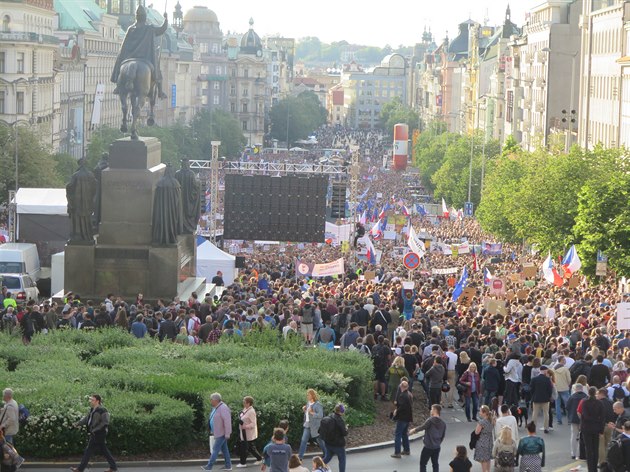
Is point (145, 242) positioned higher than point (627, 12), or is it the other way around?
point (627, 12)

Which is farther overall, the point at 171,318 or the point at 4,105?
the point at 4,105

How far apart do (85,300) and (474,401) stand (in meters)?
10.9

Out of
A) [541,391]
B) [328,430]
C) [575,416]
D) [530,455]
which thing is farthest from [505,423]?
[541,391]

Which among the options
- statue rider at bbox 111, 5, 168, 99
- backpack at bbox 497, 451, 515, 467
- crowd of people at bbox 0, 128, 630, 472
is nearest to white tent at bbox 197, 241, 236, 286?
crowd of people at bbox 0, 128, 630, 472

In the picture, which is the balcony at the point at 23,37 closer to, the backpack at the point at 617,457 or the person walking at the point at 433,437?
the person walking at the point at 433,437

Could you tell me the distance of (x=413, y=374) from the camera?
3259 centimetres

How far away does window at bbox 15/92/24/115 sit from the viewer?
10356cm

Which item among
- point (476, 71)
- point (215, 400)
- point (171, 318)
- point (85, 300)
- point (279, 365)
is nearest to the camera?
point (215, 400)

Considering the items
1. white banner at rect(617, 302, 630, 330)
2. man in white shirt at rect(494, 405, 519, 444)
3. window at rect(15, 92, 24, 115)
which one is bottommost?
man in white shirt at rect(494, 405, 519, 444)

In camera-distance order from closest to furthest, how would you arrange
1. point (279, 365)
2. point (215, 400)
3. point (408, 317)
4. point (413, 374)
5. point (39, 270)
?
1. point (215, 400)
2. point (279, 365)
3. point (413, 374)
4. point (408, 317)
5. point (39, 270)

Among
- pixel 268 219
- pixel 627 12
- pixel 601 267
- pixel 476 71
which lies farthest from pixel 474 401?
pixel 476 71

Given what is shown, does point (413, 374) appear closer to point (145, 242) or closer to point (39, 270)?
point (145, 242)

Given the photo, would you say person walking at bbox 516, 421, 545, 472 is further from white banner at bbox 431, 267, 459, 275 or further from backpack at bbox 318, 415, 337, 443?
white banner at bbox 431, 267, 459, 275

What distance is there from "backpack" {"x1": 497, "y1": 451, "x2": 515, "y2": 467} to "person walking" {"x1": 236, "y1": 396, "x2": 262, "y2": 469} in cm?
366
